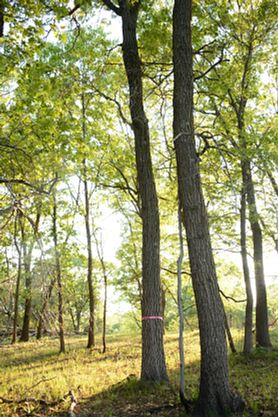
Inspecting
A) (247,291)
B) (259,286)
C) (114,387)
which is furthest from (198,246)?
(259,286)

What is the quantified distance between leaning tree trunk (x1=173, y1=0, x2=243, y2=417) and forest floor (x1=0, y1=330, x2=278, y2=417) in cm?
42

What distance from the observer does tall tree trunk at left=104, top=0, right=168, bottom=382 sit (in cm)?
675

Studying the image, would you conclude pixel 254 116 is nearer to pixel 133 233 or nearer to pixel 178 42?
pixel 178 42

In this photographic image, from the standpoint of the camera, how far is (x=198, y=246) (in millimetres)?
4910

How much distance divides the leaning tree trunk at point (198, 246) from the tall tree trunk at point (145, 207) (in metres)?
1.79

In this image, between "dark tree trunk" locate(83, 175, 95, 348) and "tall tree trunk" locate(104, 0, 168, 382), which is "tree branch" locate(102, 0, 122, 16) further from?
"dark tree trunk" locate(83, 175, 95, 348)

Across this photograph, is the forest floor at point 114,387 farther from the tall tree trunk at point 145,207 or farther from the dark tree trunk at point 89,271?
the dark tree trunk at point 89,271

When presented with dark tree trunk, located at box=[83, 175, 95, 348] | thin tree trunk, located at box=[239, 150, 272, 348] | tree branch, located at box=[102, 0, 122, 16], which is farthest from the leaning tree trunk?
dark tree trunk, located at box=[83, 175, 95, 348]

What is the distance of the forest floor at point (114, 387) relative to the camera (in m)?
5.21

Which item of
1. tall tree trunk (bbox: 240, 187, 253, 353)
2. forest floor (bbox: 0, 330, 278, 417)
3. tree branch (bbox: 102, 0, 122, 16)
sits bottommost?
forest floor (bbox: 0, 330, 278, 417)

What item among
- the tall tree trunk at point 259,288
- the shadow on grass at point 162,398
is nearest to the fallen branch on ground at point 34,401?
the shadow on grass at point 162,398

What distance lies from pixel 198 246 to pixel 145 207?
96.8 inches

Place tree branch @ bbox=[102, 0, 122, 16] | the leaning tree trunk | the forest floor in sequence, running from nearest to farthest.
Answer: the leaning tree trunk
the forest floor
tree branch @ bbox=[102, 0, 122, 16]

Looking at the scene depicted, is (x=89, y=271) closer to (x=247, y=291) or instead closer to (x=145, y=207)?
(x=247, y=291)
